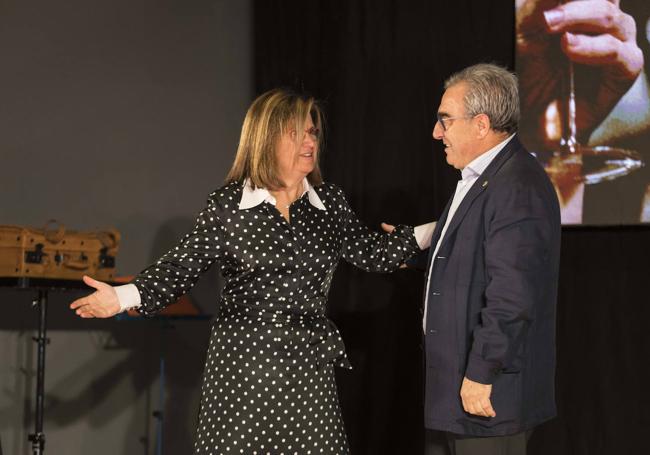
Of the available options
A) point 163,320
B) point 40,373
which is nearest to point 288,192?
point 40,373

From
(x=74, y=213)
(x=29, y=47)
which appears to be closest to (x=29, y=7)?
(x=29, y=47)

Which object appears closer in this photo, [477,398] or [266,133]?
[477,398]

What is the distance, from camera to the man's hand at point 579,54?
4090mm

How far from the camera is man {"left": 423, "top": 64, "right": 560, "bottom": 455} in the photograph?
2.43m

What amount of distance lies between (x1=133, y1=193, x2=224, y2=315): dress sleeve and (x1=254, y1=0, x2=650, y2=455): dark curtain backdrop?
6.38ft

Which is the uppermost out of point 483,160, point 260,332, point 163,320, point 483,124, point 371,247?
point 483,124

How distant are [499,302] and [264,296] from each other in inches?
29.3

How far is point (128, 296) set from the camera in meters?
2.70

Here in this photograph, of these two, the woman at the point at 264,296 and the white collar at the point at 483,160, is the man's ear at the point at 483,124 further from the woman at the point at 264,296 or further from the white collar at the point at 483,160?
the woman at the point at 264,296

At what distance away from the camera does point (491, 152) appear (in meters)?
2.71

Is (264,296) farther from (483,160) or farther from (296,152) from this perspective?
(483,160)

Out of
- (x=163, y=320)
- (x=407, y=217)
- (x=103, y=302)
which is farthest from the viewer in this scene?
(x=163, y=320)

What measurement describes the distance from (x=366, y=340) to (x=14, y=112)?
209 cm

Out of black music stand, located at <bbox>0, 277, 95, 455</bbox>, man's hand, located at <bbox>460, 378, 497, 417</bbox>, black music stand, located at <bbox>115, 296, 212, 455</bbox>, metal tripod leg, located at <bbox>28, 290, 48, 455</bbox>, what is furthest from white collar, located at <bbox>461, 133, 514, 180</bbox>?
black music stand, located at <bbox>115, 296, 212, 455</bbox>
